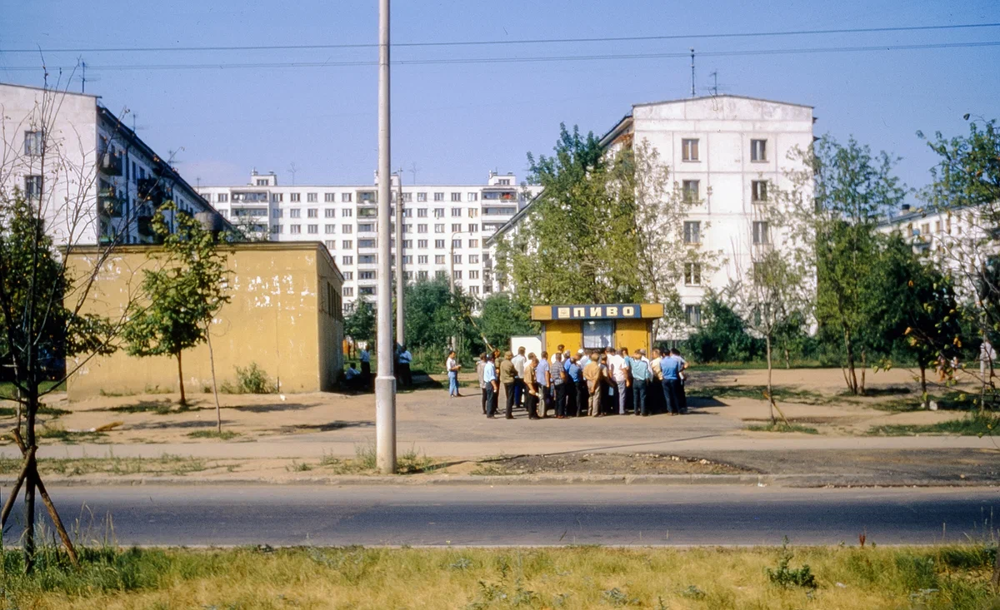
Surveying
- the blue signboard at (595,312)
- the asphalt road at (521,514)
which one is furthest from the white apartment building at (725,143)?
the asphalt road at (521,514)

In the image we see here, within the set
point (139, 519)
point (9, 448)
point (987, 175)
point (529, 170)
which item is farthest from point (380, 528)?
point (529, 170)

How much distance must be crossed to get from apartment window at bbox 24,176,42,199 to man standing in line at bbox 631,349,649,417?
15556 millimetres

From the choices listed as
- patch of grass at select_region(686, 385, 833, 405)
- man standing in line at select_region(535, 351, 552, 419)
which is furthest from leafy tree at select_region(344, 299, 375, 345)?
man standing in line at select_region(535, 351, 552, 419)

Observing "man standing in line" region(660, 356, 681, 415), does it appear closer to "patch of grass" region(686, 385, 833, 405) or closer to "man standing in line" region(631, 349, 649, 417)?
"man standing in line" region(631, 349, 649, 417)

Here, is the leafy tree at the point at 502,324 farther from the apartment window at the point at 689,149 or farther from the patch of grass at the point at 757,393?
the apartment window at the point at 689,149

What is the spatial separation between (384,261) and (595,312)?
11977mm

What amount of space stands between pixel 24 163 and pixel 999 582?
26.5 ft

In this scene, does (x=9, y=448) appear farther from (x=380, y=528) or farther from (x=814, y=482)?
(x=814, y=482)

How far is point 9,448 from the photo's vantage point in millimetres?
16109

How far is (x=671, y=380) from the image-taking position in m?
21.5

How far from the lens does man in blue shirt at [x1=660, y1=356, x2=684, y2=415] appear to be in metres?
21.4

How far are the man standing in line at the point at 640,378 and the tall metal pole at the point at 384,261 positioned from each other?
10.2 m

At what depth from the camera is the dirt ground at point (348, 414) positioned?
1875 centimetres

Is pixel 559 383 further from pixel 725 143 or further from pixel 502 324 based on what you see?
pixel 725 143
